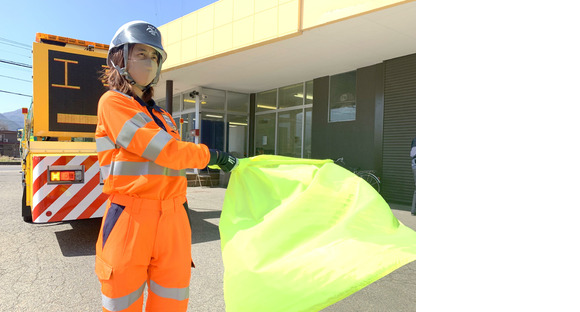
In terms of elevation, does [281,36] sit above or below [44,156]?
above

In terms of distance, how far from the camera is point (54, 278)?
3.81 meters

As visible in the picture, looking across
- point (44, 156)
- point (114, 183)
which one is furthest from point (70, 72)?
point (114, 183)

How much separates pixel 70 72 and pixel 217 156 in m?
4.52

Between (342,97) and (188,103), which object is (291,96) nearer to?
(342,97)

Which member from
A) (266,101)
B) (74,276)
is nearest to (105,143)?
(74,276)

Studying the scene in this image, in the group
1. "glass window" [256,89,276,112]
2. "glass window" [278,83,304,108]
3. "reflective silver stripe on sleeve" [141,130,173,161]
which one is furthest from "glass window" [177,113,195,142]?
"reflective silver stripe on sleeve" [141,130,173,161]

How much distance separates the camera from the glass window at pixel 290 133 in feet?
47.9

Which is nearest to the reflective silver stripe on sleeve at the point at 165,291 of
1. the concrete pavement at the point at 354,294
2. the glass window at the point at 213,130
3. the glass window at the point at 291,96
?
the concrete pavement at the point at 354,294

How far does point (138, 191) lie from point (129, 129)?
0.33 metres

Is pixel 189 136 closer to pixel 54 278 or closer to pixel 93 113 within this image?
pixel 93 113

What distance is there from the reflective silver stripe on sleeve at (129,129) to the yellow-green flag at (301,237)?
0.72m

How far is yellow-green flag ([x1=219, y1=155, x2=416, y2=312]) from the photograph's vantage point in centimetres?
168

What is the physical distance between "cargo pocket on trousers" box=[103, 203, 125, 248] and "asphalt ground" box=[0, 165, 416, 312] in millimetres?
1629

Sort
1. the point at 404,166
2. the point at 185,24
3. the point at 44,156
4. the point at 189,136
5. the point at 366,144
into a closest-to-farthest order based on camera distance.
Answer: the point at 44,156
the point at 404,166
the point at 366,144
the point at 185,24
the point at 189,136
